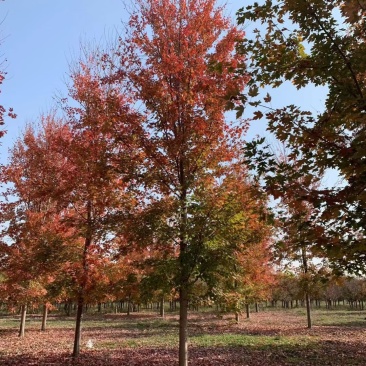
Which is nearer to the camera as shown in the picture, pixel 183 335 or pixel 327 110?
pixel 327 110

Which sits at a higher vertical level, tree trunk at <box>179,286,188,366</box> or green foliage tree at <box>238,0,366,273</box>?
green foliage tree at <box>238,0,366,273</box>

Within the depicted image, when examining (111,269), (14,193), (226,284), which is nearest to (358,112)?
(226,284)

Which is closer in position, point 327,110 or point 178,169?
point 327,110

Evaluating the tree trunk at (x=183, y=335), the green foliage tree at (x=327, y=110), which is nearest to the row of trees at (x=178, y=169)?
the tree trunk at (x=183, y=335)

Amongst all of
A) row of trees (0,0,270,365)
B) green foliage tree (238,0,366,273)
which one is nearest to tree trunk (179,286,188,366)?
row of trees (0,0,270,365)

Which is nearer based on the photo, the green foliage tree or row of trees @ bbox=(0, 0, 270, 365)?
the green foliage tree

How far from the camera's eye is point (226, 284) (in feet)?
25.8

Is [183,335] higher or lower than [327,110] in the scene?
lower

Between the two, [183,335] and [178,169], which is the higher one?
[178,169]

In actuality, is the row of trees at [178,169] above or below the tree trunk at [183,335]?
above

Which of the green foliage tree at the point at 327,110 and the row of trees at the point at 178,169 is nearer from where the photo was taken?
the green foliage tree at the point at 327,110

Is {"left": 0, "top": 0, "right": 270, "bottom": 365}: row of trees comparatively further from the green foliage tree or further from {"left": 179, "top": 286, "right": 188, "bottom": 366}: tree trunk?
the green foliage tree

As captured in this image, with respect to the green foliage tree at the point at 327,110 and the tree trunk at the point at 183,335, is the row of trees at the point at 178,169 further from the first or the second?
the green foliage tree at the point at 327,110

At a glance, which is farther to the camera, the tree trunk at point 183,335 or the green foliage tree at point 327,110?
the tree trunk at point 183,335
